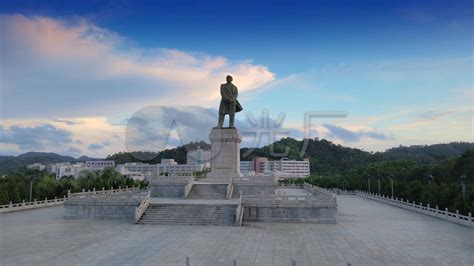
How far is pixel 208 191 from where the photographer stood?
102 feet

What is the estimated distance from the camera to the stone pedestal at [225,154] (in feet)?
116

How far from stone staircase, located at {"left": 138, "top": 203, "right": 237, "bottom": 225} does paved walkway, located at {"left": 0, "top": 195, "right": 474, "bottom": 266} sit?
1093 mm

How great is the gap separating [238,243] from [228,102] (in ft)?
72.6

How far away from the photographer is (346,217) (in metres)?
25.8

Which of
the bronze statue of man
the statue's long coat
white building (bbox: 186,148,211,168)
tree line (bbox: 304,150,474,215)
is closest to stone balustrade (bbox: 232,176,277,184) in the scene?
the bronze statue of man

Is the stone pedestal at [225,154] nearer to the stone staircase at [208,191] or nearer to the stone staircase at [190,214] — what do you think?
the stone staircase at [208,191]

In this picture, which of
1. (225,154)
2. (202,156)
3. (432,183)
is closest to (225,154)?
Answer: (225,154)

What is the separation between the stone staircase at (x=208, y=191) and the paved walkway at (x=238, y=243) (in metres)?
8.98

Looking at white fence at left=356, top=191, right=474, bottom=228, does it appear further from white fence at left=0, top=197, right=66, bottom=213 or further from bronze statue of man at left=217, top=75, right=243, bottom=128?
white fence at left=0, top=197, right=66, bottom=213

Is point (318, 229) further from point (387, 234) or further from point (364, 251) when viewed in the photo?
point (364, 251)

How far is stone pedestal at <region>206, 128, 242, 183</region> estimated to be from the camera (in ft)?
116

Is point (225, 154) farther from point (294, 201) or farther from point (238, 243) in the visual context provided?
point (238, 243)

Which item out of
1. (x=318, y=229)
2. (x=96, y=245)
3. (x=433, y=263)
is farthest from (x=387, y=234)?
(x=96, y=245)

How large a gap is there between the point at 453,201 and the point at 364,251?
15107mm
